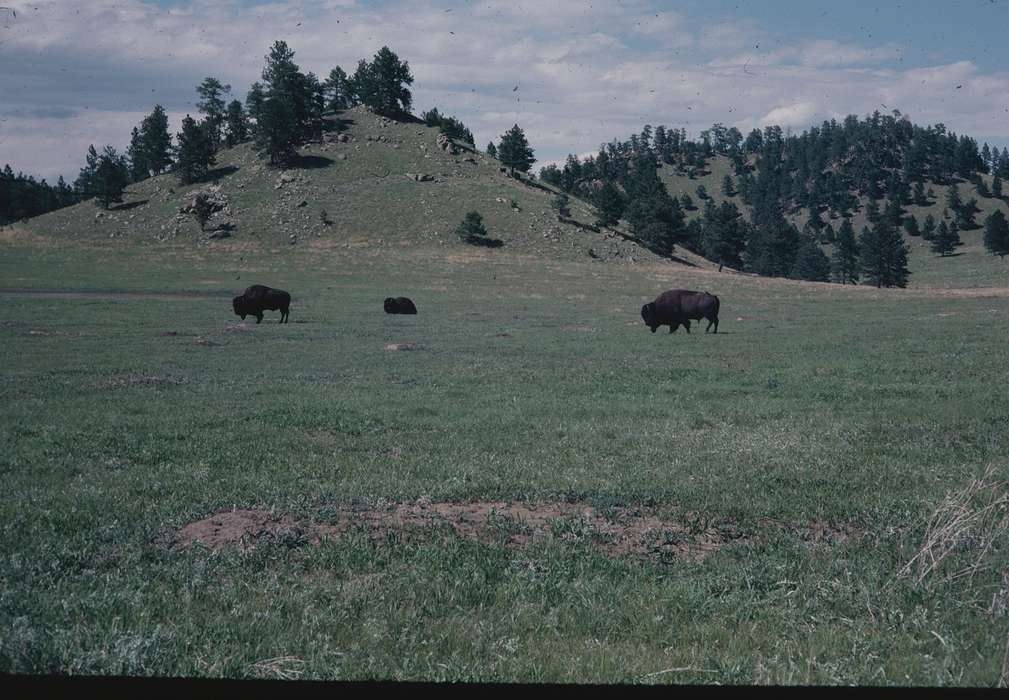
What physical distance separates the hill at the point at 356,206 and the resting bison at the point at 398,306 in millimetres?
58383

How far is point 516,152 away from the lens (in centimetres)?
17100

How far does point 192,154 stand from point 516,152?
64.7 metres

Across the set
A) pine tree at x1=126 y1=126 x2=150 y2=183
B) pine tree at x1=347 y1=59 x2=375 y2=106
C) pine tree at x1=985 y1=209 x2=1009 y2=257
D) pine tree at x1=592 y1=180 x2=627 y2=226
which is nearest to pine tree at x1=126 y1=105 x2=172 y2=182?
pine tree at x1=126 y1=126 x2=150 y2=183

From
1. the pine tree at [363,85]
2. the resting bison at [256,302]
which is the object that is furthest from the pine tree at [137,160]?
the resting bison at [256,302]

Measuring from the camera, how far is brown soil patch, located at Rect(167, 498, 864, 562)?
871 centimetres

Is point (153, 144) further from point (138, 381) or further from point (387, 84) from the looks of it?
point (138, 381)

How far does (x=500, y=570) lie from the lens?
7.79 m

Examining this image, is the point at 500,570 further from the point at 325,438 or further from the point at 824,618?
the point at 325,438

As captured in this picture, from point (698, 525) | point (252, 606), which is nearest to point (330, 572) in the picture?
point (252, 606)

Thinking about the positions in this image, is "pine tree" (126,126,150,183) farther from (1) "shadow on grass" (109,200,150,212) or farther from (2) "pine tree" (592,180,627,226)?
(2) "pine tree" (592,180,627,226)

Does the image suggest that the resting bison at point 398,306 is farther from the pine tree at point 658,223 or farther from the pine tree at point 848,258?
the pine tree at point 848,258

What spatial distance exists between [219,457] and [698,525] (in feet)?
26.4

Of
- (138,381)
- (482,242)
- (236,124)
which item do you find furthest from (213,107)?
(138,381)

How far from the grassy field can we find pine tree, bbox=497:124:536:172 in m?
146
